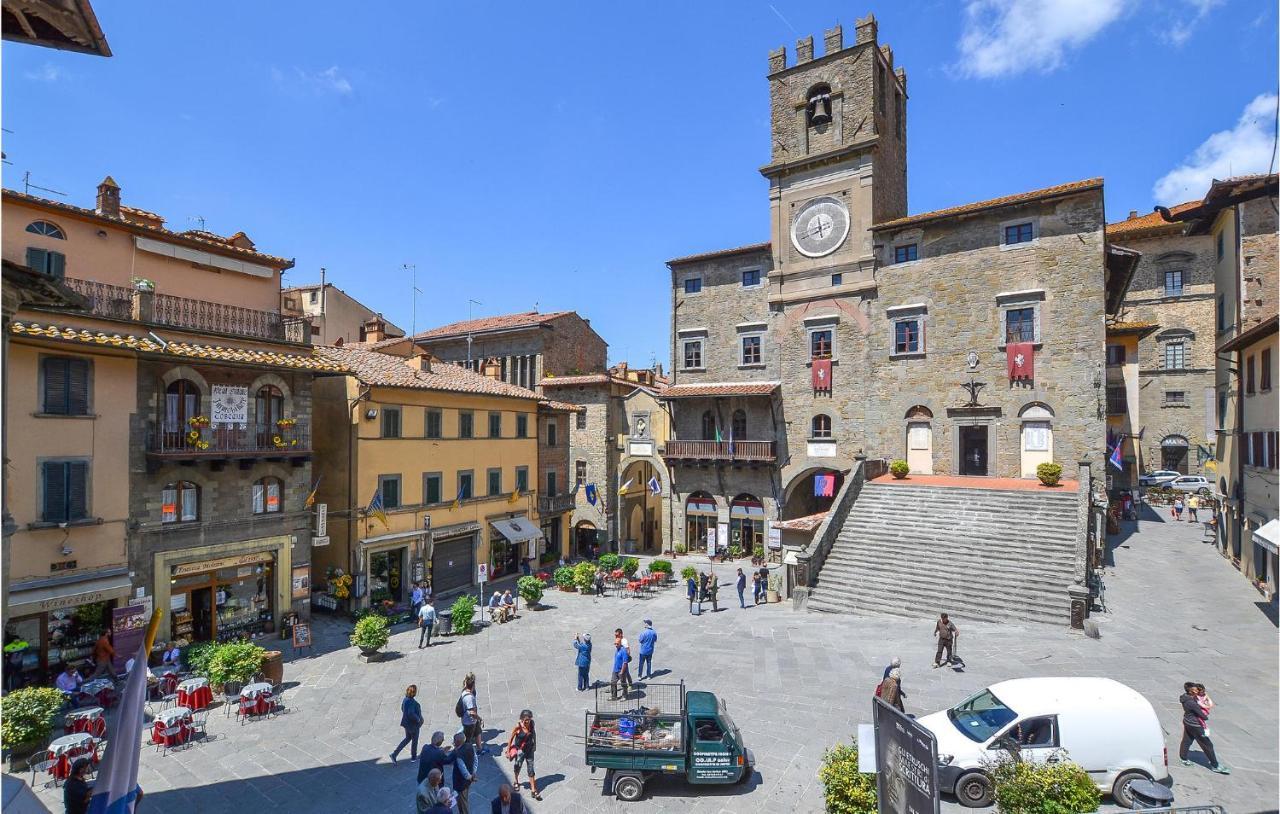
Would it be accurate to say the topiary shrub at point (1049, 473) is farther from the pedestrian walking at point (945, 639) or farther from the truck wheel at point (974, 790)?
the truck wheel at point (974, 790)

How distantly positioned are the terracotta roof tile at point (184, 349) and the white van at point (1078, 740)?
65.5ft

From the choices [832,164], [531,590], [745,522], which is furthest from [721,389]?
[531,590]

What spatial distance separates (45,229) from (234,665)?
13.0 metres

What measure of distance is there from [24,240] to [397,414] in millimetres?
11668

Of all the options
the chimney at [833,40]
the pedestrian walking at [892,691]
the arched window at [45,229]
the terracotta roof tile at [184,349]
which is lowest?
the pedestrian walking at [892,691]

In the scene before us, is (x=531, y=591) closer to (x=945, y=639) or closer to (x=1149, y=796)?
(x=945, y=639)

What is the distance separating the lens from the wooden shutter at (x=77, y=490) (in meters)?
16.5

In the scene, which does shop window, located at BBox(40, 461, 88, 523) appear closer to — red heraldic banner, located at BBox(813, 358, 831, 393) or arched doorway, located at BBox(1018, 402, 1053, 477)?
red heraldic banner, located at BBox(813, 358, 831, 393)

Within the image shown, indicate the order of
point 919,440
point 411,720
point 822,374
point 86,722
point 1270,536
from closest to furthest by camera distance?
point 411,720, point 86,722, point 1270,536, point 919,440, point 822,374

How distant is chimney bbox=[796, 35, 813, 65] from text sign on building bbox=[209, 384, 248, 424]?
30919 mm

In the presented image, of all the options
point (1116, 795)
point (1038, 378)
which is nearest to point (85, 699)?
point (1116, 795)

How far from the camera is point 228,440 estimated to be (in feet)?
64.2

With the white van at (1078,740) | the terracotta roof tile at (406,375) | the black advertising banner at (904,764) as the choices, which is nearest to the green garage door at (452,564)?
the terracotta roof tile at (406,375)

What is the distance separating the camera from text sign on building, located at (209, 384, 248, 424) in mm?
19422
